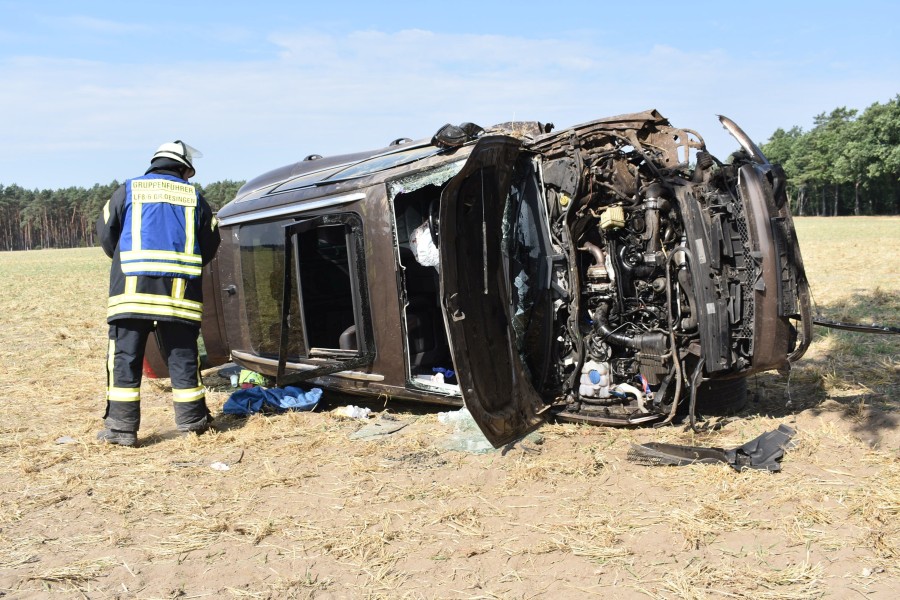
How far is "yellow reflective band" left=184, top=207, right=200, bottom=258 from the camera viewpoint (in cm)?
511

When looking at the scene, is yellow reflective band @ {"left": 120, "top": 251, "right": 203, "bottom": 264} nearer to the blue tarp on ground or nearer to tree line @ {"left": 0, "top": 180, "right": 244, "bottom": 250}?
the blue tarp on ground

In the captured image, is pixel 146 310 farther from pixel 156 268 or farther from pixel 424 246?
pixel 424 246

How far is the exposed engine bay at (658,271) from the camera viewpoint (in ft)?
13.9

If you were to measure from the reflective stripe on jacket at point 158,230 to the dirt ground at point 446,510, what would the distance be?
1323 mm

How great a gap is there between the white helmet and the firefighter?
1cm

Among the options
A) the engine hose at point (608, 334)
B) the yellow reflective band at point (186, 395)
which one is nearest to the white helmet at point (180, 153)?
the yellow reflective band at point (186, 395)

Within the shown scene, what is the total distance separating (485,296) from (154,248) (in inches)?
97.4

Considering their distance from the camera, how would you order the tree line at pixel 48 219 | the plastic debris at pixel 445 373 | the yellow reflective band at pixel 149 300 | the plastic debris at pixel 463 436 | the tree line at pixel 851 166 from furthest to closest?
1. the tree line at pixel 48 219
2. the tree line at pixel 851 166
3. the plastic debris at pixel 445 373
4. the yellow reflective band at pixel 149 300
5. the plastic debris at pixel 463 436

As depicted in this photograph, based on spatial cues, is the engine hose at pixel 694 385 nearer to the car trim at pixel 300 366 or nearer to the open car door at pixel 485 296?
the open car door at pixel 485 296

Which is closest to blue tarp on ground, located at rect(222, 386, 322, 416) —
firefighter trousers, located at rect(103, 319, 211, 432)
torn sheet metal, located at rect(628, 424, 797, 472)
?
firefighter trousers, located at rect(103, 319, 211, 432)

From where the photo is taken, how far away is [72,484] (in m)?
4.24

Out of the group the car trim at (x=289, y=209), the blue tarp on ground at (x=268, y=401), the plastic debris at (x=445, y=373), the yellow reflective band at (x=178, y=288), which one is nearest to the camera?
the yellow reflective band at (x=178, y=288)

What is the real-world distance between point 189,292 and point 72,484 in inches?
61.0

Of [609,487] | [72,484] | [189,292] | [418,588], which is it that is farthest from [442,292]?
[72,484]
